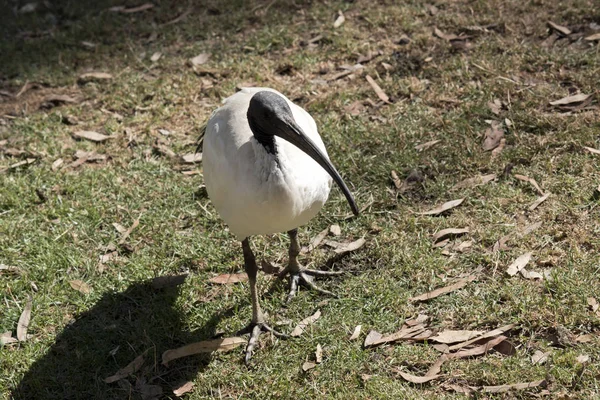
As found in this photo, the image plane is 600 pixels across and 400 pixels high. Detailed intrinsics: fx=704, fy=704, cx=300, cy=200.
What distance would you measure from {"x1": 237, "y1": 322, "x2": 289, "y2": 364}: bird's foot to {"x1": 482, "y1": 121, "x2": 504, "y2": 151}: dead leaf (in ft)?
6.91

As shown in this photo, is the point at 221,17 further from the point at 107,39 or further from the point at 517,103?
the point at 517,103

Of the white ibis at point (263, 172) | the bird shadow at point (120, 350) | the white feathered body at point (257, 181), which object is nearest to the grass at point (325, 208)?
the bird shadow at point (120, 350)

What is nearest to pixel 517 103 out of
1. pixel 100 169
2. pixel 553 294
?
pixel 553 294

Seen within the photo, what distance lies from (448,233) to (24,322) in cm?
265

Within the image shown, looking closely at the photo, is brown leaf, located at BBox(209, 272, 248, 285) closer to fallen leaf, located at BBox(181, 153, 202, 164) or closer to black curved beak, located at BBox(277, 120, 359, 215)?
black curved beak, located at BBox(277, 120, 359, 215)

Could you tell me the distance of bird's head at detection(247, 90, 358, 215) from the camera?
3.48 m

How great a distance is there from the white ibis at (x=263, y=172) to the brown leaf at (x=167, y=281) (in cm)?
66

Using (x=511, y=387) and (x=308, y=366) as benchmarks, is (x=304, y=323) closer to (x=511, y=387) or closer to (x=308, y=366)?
(x=308, y=366)

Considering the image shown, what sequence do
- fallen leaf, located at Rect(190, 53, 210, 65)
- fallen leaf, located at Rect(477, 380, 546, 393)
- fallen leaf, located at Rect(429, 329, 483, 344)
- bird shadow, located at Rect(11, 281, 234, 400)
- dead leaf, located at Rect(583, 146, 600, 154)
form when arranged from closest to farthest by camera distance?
1. fallen leaf, located at Rect(477, 380, 546, 393)
2. fallen leaf, located at Rect(429, 329, 483, 344)
3. bird shadow, located at Rect(11, 281, 234, 400)
4. dead leaf, located at Rect(583, 146, 600, 154)
5. fallen leaf, located at Rect(190, 53, 210, 65)

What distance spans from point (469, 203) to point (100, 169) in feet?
9.37

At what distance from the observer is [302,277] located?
433cm

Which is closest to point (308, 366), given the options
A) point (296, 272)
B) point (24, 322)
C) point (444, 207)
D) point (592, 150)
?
point (296, 272)

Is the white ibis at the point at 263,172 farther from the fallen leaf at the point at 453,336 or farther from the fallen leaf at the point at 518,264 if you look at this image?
the fallen leaf at the point at 518,264

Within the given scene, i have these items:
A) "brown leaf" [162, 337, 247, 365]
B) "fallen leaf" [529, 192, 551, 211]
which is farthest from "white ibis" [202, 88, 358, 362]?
"fallen leaf" [529, 192, 551, 211]
